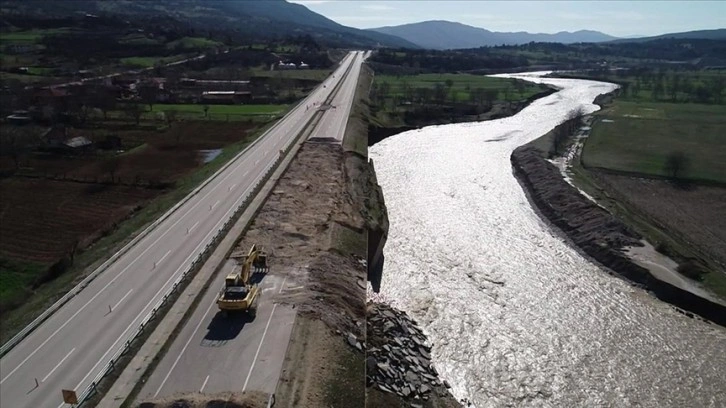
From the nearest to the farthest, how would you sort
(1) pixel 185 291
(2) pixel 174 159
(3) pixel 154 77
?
(1) pixel 185 291 < (2) pixel 174 159 < (3) pixel 154 77

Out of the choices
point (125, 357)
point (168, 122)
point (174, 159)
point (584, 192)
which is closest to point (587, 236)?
point (584, 192)

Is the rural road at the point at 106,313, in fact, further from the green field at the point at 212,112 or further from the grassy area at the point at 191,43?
the grassy area at the point at 191,43

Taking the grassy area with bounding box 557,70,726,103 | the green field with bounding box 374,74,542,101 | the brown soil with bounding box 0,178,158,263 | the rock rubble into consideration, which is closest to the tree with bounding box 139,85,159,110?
the brown soil with bounding box 0,178,158,263

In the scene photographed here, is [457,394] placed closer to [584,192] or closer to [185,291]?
[185,291]

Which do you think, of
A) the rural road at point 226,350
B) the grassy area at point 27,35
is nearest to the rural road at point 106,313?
the rural road at point 226,350

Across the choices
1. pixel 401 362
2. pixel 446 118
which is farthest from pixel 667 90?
pixel 401 362

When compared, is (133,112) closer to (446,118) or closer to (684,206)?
(446,118)
